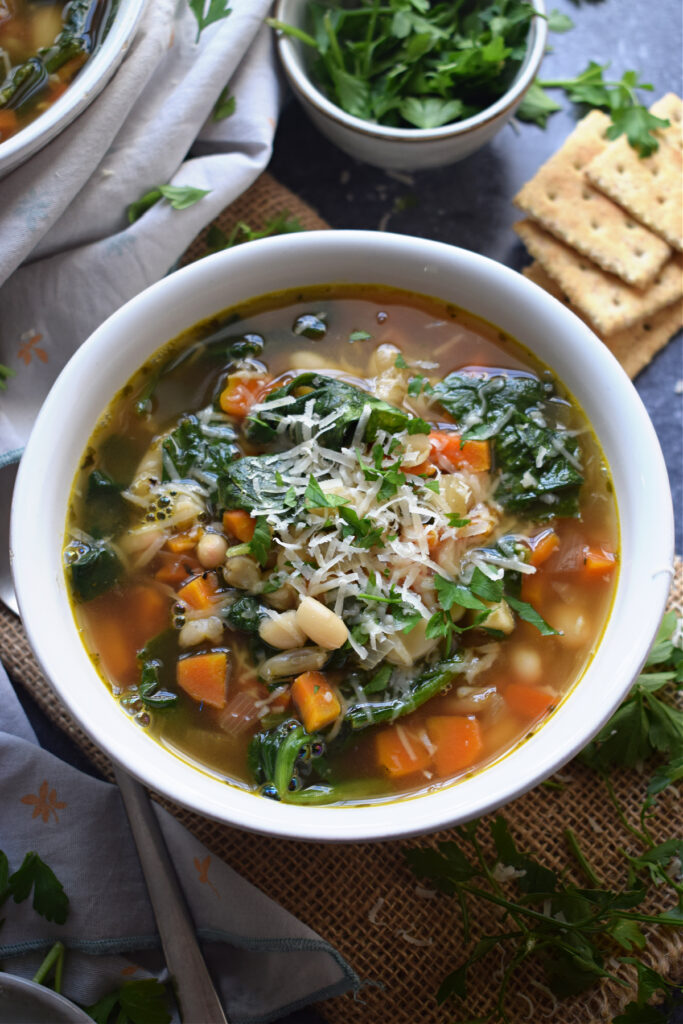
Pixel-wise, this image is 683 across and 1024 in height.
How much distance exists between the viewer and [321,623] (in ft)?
8.37

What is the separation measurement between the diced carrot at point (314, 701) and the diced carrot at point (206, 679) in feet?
0.72

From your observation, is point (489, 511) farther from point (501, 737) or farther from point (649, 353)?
point (649, 353)

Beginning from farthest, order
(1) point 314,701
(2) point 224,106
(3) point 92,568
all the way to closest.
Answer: (2) point 224,106 < (3) point 92,568 < (1) point 314,701

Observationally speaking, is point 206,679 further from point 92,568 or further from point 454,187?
point 454,187

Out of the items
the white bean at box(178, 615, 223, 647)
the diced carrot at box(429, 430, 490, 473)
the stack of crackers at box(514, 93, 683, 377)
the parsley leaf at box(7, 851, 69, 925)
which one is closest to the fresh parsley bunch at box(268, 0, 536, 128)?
the stack of crackers at box(514, 93, 683, 377)

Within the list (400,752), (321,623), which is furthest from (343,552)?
(400,752)

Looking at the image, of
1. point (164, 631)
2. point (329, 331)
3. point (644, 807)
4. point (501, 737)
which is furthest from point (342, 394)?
point (644, 807)

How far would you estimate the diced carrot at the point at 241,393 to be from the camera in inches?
116

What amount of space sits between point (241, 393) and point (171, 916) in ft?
5.49

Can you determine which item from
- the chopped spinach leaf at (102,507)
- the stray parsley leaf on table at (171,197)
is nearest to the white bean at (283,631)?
the chopped spinach leaf at (102,507)

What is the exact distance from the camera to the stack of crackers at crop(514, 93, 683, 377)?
360 cm

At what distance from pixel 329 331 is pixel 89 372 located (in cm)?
79

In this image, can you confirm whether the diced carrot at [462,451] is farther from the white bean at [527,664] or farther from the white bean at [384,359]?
the white bean at [527,664]

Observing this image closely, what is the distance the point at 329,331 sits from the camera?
3037 millimetres
